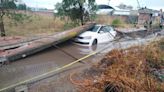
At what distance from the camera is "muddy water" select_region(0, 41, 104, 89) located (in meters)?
8.75

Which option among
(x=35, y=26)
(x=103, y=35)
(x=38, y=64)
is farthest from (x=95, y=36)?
(x=35, y=26)

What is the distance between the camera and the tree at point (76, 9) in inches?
840

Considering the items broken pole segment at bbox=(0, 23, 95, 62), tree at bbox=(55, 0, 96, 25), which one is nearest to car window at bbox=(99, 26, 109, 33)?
broken pole segment at bbox=(0, 23, 95, 62)

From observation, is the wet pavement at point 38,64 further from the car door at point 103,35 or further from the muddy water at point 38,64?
the car door at point 103,35

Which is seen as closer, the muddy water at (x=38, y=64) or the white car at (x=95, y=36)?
the muddy water at (x=38, y=64)

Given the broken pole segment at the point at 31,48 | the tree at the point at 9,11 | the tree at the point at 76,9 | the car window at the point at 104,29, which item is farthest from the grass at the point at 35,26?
the broken pole segment at the point at 31,48

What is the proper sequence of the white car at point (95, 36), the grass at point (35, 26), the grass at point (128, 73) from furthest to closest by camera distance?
the grass at point (35, 26) < the white car at point (95, 36) < the grass at point (128, 73)

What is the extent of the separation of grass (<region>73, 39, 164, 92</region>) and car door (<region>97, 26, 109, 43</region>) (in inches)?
238

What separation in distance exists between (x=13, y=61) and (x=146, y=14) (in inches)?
980

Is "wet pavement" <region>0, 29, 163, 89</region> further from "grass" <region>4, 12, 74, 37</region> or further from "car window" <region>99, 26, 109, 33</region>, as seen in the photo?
"grass" <region>4, 12, 74, 37</region>

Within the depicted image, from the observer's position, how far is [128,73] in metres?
7.09

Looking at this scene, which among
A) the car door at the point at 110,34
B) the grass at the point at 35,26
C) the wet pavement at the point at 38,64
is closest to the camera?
the wet pavement at the point at 38,64

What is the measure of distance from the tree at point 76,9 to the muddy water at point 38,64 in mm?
7389

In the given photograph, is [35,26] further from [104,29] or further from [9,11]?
[104,29]
